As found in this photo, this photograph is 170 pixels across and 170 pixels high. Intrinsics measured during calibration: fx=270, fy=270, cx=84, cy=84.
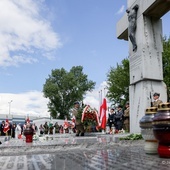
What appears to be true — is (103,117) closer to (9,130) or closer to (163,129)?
(163,129)

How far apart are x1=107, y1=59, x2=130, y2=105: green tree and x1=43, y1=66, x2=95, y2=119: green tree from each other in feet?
94.7

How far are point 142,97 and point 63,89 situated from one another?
176ft

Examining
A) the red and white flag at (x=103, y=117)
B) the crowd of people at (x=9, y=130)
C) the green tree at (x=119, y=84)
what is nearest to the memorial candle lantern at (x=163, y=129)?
the red and white flag at (x=103, y=117)

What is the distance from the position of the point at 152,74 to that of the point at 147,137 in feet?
17.6

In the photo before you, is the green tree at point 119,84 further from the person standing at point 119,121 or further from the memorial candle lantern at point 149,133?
the memorial candle lantern at point 149,133

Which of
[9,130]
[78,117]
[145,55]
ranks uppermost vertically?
[145,55]

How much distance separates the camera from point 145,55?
9.60 metres

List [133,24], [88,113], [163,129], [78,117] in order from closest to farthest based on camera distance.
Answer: [163,129] < [133,24] < [78,117] < [88,113]

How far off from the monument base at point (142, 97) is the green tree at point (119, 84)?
21.0 meters

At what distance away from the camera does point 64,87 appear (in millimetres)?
62781

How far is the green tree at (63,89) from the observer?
61531 millimetres

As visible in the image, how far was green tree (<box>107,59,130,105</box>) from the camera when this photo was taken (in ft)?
103

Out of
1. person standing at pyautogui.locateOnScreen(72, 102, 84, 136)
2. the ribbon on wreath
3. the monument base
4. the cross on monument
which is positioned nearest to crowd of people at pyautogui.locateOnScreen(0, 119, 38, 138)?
the ribbon on wreath

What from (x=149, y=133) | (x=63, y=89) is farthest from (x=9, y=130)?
(x=63, y=89)
